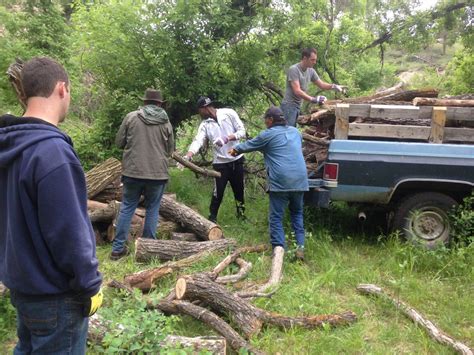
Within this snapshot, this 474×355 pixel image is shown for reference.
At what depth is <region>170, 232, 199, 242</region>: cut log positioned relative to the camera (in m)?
6.33

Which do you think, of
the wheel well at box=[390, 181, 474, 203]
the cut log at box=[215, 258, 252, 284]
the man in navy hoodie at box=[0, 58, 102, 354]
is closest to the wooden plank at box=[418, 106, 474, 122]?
the wheel well at box=[390, 181, 474, 203]

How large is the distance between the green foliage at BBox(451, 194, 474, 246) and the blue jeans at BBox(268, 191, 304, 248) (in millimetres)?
1827

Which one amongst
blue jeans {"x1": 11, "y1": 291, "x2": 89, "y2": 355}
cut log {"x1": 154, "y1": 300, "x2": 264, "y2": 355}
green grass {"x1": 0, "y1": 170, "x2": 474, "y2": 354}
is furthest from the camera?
green grass {"x1": 0, "y1": 170, "x2": 474, "y2": 354}

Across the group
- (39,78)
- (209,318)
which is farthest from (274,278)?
(39,78)

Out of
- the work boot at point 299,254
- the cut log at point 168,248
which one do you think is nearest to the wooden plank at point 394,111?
the work boot at point 299,254

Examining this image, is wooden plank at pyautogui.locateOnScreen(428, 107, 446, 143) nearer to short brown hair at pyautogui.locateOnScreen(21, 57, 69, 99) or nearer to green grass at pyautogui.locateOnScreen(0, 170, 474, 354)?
green grass at pyautogui.locateOnScreen(0, 170, 474, 354)

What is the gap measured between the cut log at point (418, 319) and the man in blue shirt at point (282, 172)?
1.06 metres

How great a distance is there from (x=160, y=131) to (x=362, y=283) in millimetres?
3071

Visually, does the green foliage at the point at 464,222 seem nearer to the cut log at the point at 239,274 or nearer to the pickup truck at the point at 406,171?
the pickup truck at the point at 406,171

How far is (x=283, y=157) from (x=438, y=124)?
1.92m

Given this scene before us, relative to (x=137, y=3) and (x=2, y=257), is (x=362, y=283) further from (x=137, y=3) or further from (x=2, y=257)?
(x=137, y=3)

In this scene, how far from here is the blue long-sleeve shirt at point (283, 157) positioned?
18.1 feet

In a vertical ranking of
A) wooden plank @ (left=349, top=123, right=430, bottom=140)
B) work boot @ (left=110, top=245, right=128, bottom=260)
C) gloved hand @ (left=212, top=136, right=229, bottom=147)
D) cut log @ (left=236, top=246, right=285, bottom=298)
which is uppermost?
wooden plank @ (left=349, top=123, right=430, bottom=140)

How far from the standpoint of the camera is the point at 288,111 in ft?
24.8
